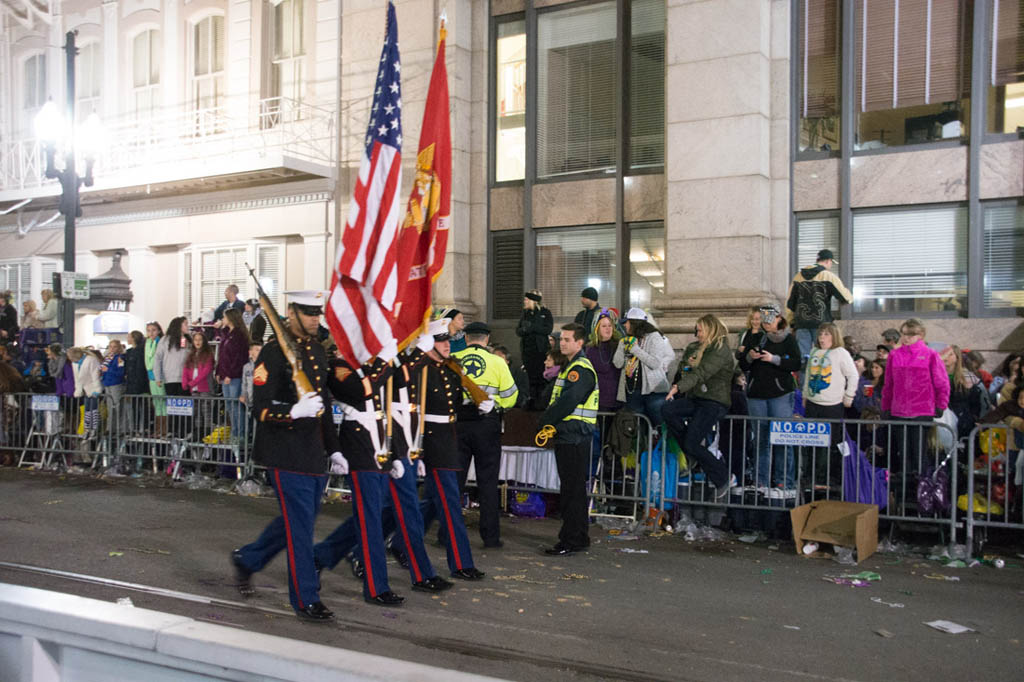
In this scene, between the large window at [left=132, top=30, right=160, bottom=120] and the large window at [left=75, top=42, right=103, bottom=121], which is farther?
the large window at [left=75, top=42, right=103, bottom=121]

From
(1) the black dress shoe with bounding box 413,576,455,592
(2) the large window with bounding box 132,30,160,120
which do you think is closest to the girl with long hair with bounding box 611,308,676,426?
(1) the black dress shoe with bounding box 413,576,455,592

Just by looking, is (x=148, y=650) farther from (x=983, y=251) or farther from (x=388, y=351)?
(x=983, y=251)

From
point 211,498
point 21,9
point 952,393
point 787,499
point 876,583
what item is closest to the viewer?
point 876,583

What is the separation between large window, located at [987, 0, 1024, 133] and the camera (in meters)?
13.5

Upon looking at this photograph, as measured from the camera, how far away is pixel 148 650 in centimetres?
293

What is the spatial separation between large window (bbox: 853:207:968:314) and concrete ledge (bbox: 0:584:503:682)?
12.7 meters

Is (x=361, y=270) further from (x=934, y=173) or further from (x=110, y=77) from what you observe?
(x=110, y=77)

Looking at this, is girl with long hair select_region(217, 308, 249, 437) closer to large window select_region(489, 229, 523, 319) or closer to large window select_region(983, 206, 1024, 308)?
large window select_region(489, 229, 523, 319)

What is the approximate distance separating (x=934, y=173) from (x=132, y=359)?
11958 millimetres

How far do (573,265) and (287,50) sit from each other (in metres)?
7.30

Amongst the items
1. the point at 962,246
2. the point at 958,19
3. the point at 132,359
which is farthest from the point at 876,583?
the point at 132,359

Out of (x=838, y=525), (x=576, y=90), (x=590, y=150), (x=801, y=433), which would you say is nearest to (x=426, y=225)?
(x=801, y=433)

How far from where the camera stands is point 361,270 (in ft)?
24.9

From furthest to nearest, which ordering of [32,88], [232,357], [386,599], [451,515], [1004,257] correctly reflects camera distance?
[32,88], [232,357], [1004,257], [451,515], [386,599]
